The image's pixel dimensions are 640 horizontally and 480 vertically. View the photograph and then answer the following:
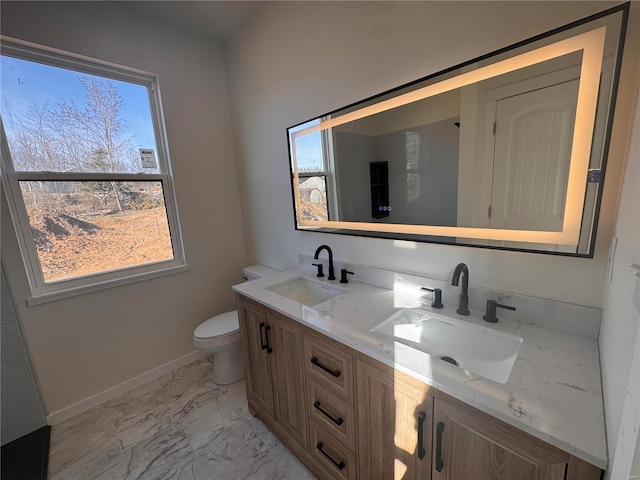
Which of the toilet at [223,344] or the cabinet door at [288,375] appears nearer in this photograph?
the cabinet door at [288,375]

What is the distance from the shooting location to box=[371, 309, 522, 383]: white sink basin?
0.99m

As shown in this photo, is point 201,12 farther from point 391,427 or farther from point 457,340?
point 391,427

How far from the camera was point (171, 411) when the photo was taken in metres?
1.89

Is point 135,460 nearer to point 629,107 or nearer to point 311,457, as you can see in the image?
point 311,457

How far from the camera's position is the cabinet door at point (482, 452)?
646 mm

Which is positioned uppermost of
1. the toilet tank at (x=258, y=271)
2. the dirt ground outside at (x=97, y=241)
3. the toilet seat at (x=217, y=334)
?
the dirt ground outside at (x=97, y=241)

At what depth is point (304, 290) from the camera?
1.88 m

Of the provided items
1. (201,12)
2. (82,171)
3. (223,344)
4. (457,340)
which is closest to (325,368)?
(457,340)

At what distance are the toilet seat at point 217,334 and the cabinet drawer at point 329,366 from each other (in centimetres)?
93

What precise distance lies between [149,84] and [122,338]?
6.69 feet

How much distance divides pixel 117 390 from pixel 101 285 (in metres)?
0.85

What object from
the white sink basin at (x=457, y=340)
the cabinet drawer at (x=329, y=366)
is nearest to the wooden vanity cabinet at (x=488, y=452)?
the white sink basin at (x=457, y=340)

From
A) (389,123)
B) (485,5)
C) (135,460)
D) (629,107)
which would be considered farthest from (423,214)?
(135,460)

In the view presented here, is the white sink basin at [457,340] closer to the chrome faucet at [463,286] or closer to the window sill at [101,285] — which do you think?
the chrome faucet at [463,286]
